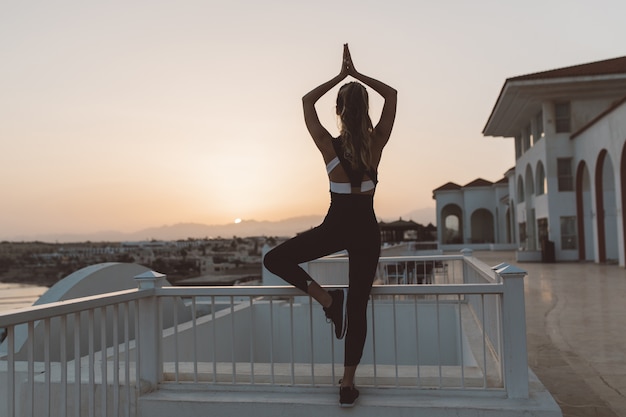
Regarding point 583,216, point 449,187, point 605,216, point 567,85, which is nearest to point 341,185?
point 605,216

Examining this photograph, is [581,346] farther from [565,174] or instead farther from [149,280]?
[565,174]

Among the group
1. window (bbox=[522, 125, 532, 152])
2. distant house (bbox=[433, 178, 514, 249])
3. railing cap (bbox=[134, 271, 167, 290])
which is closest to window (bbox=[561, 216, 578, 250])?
window (bbox=[522, 125, 532, 152])

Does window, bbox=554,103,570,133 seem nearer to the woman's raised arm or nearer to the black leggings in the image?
the woman's raised arm

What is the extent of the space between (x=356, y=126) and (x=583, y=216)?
20.2 m

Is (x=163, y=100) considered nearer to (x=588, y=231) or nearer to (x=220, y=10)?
(x=220, y=10)

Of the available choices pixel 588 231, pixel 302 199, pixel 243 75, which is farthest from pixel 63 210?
pixel 588 231

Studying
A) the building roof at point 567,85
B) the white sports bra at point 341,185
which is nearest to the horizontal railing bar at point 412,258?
the white sports bra at point 341,185

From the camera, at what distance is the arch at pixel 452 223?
148ft

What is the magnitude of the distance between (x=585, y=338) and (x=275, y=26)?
8825mm

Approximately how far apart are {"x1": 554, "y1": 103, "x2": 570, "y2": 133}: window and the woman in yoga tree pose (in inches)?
791

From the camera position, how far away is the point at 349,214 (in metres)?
3.23

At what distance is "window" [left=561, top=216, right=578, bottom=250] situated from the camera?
20.9m

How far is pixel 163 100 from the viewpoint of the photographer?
15.4 meters

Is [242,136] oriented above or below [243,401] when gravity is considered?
above
